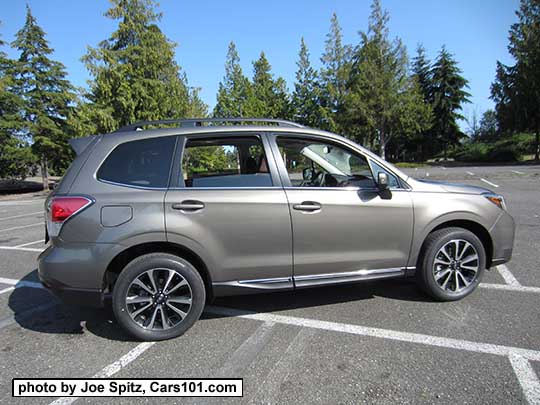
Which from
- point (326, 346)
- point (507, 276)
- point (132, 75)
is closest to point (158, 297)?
point (326, 346)

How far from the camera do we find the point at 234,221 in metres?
2.83

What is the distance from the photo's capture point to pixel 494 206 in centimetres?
342

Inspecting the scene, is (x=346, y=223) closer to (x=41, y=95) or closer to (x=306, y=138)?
(x=306, y=138)

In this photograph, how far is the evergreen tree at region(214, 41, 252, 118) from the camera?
29094 mm

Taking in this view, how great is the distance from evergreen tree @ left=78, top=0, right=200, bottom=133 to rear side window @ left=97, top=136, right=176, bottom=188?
1804 cm

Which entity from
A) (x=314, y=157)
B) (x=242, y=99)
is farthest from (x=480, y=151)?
(x=314, y=157)

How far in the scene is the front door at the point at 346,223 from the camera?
296 cm

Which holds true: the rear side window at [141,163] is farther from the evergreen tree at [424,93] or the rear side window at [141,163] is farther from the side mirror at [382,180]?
the evergreen tree at [424,93]

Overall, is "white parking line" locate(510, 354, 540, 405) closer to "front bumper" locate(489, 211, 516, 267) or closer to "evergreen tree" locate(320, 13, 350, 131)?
"front bumper" locate(489, 211, 516, 267)

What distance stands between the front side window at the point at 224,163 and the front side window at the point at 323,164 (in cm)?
26

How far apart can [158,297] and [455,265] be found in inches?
116

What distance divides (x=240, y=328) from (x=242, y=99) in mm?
29042

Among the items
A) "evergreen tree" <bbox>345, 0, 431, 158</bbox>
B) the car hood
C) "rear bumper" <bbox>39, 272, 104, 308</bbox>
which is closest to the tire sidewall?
the car hood

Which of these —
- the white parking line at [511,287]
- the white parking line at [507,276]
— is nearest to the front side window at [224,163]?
the white parking line at [511,287]
